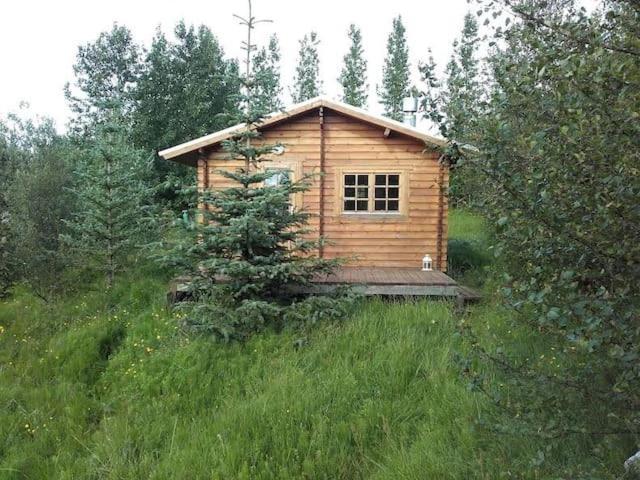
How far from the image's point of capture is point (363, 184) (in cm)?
958

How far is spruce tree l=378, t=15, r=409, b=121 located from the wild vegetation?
29.5 metres

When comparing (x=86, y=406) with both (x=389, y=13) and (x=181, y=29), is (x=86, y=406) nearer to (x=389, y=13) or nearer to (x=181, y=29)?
(x=181, y=29)

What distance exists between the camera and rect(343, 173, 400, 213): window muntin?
9.52m

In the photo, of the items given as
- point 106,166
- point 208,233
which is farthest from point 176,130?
point 208,233

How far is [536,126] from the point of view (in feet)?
8.52

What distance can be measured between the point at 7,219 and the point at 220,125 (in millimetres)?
17450

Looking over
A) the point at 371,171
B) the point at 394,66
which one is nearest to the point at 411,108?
the point at 371,171

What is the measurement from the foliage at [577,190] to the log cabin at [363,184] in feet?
23.1

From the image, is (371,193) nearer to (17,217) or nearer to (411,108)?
(411,108)

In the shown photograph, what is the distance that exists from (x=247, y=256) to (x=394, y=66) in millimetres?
36854

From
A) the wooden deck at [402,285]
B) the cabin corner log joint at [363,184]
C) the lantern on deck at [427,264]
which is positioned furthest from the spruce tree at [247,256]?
the cabin corner log joint at [363,184]

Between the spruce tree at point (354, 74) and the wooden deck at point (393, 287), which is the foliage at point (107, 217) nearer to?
the wooden deck at point (393, 287)

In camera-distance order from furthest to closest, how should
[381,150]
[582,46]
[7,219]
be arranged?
[381,150] → [7,219] → [582,46]

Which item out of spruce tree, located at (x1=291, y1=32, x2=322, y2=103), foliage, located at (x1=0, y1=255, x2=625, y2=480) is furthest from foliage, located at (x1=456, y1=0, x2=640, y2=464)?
spruce tree, located at (x1=291, y1=32, x2=322, y2=103)
